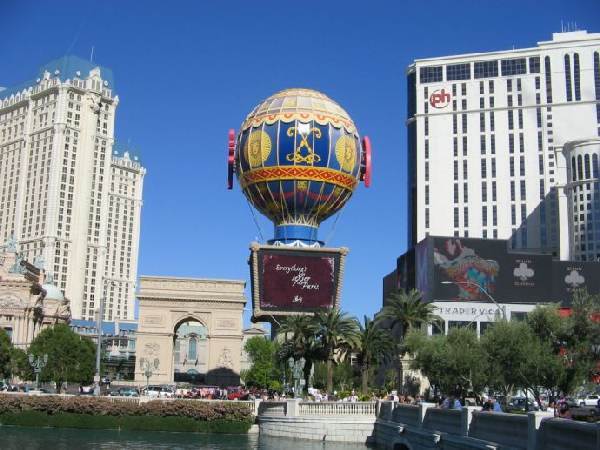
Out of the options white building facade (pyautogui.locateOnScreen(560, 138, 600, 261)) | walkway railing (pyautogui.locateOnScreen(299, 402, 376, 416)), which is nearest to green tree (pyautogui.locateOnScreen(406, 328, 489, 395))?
walkway railing (pyautogui.locateOnScreen(299, 402, 376, 416))

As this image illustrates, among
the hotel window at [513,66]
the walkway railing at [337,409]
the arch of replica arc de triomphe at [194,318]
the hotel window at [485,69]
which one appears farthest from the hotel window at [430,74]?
the walkway railing at [337,409]

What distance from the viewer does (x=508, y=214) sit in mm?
134875

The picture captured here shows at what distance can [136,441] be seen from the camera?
4244 cm

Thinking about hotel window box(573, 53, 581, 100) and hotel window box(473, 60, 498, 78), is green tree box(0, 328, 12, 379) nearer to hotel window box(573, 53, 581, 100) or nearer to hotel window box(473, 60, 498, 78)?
hotel window box(473, 60, 498, 78)

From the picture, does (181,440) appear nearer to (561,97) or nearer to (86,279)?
(561,97)

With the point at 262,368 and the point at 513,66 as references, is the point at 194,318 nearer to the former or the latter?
the point at 262,368

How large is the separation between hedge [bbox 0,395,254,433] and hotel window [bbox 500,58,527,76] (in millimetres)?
106545

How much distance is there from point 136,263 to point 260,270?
128 metres

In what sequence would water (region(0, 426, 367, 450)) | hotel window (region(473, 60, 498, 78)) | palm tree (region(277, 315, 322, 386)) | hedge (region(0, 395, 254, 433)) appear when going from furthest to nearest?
hotel window (region(473, 60, 498, 78))
palm tree (region(277, 315, 322, 386))
hedge (region(0, 395, 254, 433))
water (region(0, 426, 367, 450))

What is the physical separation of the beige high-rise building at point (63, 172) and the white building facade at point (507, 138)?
71187 millimetres

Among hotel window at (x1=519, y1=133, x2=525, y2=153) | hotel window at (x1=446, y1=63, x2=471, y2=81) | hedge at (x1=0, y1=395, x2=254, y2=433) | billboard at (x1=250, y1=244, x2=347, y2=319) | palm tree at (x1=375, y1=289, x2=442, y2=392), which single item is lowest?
hedge at (x1=0, y1=395, x2=254, y2=433)

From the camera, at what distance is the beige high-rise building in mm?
162250

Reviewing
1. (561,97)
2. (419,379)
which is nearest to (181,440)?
(419,379)

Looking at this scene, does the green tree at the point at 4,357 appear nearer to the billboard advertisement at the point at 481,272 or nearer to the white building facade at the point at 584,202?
the billboard advertisement at the point at 481,272
